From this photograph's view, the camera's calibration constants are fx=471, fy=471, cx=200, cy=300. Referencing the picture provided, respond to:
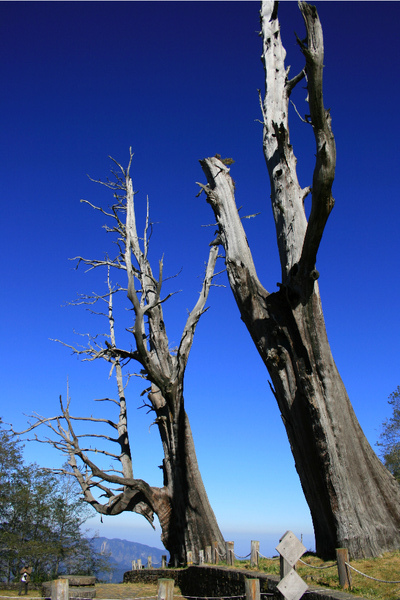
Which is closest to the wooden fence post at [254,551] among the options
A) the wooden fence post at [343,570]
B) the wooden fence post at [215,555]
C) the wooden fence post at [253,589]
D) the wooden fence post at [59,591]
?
the wooden fence post at [215,555]

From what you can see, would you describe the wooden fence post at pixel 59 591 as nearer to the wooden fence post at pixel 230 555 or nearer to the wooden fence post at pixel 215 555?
the wooden fence post at pixel 230 555

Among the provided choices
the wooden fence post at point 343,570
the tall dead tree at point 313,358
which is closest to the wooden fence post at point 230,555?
the tall dead tree at point 313,358

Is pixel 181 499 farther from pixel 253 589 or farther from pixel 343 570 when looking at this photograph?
pixel 253 589

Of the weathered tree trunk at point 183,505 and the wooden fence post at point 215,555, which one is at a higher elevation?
the weathered tree trunk at point 183,505

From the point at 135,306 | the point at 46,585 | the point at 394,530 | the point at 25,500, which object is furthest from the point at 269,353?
the point at 25,500

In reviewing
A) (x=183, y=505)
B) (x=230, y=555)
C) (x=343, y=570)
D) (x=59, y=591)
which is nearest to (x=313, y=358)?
(x=343, y=570)

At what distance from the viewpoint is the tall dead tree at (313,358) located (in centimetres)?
591

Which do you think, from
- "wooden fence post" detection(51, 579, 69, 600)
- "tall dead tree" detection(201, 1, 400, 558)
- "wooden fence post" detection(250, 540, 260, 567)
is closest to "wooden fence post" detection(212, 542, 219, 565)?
"wooden fence post" detection(250, 540, 260, 567)

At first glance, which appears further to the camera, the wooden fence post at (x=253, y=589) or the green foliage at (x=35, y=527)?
the green foliage at (x=35, y=527)

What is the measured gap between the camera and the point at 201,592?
8.59 m

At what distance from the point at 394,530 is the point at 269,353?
2.72 metres

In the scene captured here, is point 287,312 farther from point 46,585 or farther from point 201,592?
point 46,585

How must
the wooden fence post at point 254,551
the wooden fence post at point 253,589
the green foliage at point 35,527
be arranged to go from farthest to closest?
1. the green foliage at point 35,527
2. the wooden fence post at point 254,551
3. the wooden fence post at point 253,589

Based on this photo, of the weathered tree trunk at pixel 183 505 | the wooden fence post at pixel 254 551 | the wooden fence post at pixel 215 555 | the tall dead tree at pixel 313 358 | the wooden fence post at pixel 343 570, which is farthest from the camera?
the weathered tree trunk at pixel 183 505
